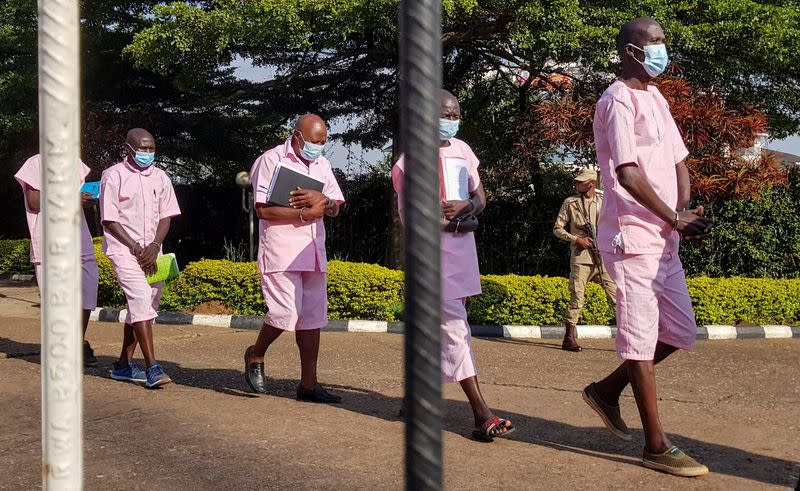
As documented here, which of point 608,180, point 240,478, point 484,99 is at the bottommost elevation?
point 240,478

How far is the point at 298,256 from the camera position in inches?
260

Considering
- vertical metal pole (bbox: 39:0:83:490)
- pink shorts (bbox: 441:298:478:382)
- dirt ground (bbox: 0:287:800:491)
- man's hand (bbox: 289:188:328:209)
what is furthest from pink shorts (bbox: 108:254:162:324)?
Answer: vertical metal pole (bbox: 39:0:83:490)

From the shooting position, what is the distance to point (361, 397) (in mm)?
6879

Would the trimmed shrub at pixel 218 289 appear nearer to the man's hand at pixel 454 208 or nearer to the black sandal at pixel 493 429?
the man's hand at pixel 454 208

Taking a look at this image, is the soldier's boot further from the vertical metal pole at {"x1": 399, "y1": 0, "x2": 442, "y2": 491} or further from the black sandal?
the vertical metal pole at {"x1": 399, "y1": 0, "x2": 442, "y2": 491}

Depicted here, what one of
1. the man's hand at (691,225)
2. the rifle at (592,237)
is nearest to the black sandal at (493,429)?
the man's hand at (691,225)

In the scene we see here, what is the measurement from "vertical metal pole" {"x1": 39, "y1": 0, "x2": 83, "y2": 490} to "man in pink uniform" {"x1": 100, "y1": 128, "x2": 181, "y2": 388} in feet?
17.8

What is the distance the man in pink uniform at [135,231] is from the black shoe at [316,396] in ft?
4.24

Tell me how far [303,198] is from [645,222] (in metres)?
2.51

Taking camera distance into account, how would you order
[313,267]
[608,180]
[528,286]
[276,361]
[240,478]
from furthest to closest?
[528,286], [276,361], [313,267], [608,180], [240,478]

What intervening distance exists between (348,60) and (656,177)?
1184cm

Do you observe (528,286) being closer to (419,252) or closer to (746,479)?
(746,479)

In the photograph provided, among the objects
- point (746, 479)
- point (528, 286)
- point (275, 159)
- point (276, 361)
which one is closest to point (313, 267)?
point (275, 159)

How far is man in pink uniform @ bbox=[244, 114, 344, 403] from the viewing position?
6543mm
